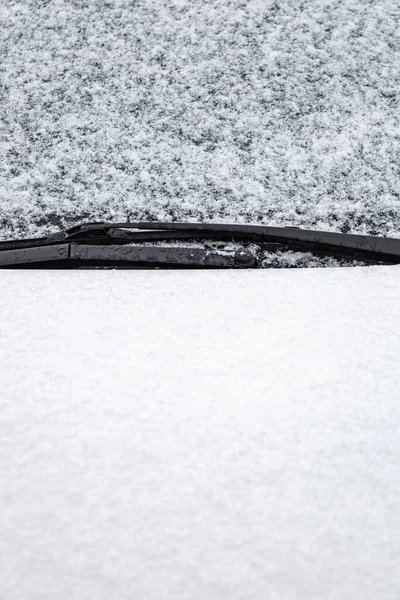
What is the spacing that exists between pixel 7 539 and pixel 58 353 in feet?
1.40

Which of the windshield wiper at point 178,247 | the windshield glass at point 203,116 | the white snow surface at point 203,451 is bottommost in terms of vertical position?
the white snow surface at point 203,451

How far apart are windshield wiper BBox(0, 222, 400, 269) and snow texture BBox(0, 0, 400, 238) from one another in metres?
0.05

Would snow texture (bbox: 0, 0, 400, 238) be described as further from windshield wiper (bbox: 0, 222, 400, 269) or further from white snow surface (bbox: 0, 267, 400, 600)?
white snow surface (bbox: 0, 267, 400, 600)

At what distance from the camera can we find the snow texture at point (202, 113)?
144 centimetres

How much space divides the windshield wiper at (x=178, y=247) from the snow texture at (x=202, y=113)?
5cm

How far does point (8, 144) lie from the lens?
151cm

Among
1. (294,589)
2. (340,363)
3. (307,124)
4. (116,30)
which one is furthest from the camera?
(116,30)

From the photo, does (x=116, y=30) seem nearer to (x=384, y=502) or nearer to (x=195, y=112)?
(x=195, y=112)

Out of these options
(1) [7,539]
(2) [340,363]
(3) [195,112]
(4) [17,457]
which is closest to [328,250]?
(2) [340,363]

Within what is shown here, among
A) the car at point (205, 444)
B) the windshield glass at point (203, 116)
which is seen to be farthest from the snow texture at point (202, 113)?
the car at point (205, 444)

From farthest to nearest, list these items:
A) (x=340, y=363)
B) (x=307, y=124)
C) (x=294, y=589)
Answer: (x=307, y=124) < (x=340, y=363) < (x=294, y=589)

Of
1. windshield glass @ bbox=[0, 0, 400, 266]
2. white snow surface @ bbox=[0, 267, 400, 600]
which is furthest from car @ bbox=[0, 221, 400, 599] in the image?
windshield glass @ bbox=[0, 0, 400, 266]

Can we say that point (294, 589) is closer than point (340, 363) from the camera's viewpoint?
Yes

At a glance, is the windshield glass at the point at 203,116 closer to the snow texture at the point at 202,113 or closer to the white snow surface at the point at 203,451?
the snow texture at the point at 202,113
